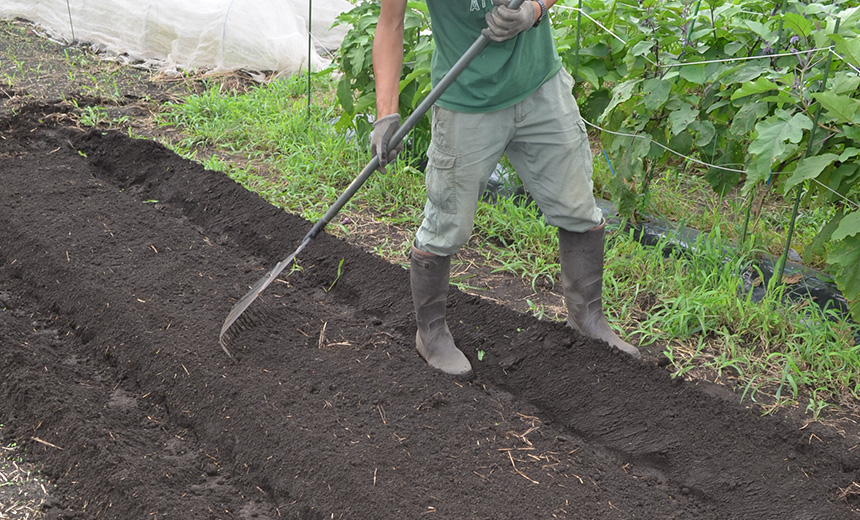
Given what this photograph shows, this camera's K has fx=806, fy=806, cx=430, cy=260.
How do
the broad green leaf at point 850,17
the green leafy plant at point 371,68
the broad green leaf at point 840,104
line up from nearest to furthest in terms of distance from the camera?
the broad green leaf at point 840,104
the broad green leaf at point 850,17
the green leafy plant at point 371,68

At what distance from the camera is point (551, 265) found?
3545 millimetres

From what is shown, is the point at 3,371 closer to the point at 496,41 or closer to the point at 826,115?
the point at 496,41

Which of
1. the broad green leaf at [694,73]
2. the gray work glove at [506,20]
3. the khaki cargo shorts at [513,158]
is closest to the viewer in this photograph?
the gray work glove at [506,20]

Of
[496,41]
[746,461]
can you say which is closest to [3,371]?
[496,41]

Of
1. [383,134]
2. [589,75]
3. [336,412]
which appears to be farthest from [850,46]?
[336,412]

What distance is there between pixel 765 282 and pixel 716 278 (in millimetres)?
188

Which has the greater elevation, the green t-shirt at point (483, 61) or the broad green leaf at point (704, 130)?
the green t-shirt at point (483, 61)

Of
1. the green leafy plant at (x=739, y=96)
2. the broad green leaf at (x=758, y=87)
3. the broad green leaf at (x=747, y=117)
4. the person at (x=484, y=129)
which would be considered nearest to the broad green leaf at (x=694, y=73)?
the green leafy plant at (x=739, y=96)

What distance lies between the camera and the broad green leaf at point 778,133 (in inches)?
109

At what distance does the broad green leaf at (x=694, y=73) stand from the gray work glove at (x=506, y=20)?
3.64ft

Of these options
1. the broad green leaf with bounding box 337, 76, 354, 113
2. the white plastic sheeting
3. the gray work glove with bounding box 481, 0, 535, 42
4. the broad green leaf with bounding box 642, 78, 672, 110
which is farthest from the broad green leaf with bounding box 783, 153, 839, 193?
the white plastic sheeting

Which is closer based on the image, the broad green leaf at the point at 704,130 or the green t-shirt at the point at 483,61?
the green t-shirt at the point at 483,61

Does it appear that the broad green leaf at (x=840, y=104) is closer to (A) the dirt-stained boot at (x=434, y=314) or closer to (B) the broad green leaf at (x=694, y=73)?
(B) the broad green leaf at (x=694, y=73)

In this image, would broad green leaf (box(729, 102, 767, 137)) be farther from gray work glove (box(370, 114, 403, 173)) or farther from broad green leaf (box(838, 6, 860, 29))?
gray work glove (box(370, 114, 403, 173))
